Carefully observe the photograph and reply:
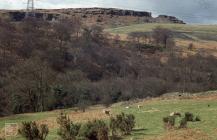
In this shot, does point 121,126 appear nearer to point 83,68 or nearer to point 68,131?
point 68,131

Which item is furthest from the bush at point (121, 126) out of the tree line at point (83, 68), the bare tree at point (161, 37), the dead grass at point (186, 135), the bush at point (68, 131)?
the bare tree at point (161, 37)

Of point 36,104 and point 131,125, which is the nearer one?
point 131,125

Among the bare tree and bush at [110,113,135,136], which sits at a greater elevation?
the bare tree

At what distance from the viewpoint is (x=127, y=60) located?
128750 mm

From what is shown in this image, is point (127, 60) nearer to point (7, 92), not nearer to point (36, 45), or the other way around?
point (36, 45)

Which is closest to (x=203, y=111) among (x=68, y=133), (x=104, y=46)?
(x=68, y=133)

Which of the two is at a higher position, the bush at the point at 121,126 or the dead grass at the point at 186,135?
the dead grass at the point at 186,135

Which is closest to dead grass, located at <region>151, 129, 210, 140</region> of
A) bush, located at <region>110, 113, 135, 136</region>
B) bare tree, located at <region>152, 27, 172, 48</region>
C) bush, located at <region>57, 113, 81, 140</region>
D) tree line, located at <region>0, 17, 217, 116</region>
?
bush, located at <region>110, 113, 135, 136</region>

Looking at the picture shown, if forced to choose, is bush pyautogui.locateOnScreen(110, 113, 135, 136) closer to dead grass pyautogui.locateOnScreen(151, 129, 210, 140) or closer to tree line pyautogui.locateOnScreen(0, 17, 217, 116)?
dead grass pyautogui.locateOnScreen(151, 129, 210, 140)

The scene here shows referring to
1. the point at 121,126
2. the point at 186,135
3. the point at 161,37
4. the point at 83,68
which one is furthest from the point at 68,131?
the point at 161,37

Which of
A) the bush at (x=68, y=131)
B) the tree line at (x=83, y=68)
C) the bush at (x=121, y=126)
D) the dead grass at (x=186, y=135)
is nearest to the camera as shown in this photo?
the dead grass at (x=186, y=135)

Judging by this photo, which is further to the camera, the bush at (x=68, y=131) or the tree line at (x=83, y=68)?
the tree line at (x=83, y=68)

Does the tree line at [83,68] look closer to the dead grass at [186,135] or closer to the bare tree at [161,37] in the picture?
the bare tree at [161,37]

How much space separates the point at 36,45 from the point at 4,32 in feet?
28.0
